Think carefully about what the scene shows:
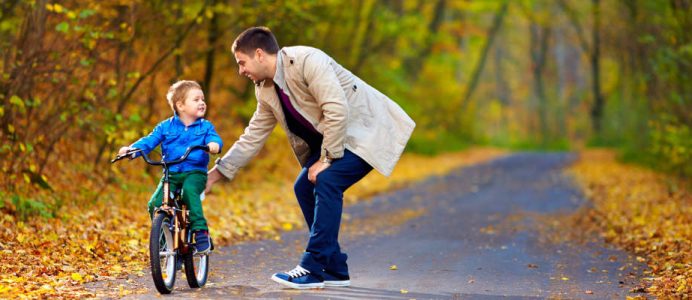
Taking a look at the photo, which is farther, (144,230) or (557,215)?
(557,215)

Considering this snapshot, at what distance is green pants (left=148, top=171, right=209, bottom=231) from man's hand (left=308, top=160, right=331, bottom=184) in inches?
30.2

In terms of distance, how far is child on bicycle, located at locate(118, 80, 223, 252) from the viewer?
20.9ft

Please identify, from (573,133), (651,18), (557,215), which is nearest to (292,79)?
(557,215)

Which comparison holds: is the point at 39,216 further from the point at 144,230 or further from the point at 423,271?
the point at 423,271

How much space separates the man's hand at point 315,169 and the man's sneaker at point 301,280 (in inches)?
25.6

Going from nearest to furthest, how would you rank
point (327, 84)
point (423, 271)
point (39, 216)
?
point (327, 84)
point (423, 271)
point (39, 216)

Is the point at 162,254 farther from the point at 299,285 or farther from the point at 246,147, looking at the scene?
the point at 246,147

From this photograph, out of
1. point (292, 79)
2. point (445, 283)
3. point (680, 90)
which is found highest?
point (680, 90)

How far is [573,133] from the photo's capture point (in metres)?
61.8

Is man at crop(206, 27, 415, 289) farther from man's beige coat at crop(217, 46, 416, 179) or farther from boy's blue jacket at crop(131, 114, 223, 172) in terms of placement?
boy's blue jacket at crop(131, 114, 223, 172)

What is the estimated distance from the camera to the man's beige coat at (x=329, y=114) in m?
6.14

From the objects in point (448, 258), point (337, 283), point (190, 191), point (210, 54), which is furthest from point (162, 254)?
point (210, 54)

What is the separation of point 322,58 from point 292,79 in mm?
256

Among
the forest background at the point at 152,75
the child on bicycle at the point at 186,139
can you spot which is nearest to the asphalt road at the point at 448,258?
the child on bicycle at the point at 186,139
